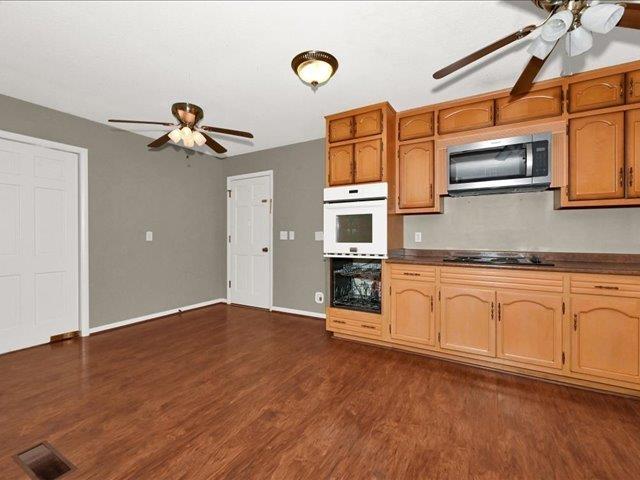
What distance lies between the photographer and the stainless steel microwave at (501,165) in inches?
105

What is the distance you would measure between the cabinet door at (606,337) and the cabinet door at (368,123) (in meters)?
2.29

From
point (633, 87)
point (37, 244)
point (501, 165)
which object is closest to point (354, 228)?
point (501, 165)

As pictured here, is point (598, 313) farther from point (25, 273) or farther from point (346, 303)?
point (25, 273)

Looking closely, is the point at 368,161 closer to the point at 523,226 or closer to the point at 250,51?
the point at 250,51

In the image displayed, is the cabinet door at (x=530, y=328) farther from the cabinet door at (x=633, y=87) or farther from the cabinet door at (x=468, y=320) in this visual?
the cabinet door at (x=633, y=87)

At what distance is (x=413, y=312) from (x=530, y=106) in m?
2.13

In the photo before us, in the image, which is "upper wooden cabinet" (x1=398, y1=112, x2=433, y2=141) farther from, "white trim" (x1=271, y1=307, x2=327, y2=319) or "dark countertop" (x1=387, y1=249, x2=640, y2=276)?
"white trim" (x1=271, y1=307, x2=327, y2=319)

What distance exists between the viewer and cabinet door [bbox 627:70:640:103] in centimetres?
239

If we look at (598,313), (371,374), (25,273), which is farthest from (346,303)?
(25,273)

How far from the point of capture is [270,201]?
4734 mm

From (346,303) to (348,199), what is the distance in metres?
1.17

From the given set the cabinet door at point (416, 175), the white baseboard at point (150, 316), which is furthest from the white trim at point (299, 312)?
the cabinet door at point (416, 175)

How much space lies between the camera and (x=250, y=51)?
228 cm

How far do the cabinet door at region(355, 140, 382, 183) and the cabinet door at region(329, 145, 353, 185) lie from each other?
0.27 feet
